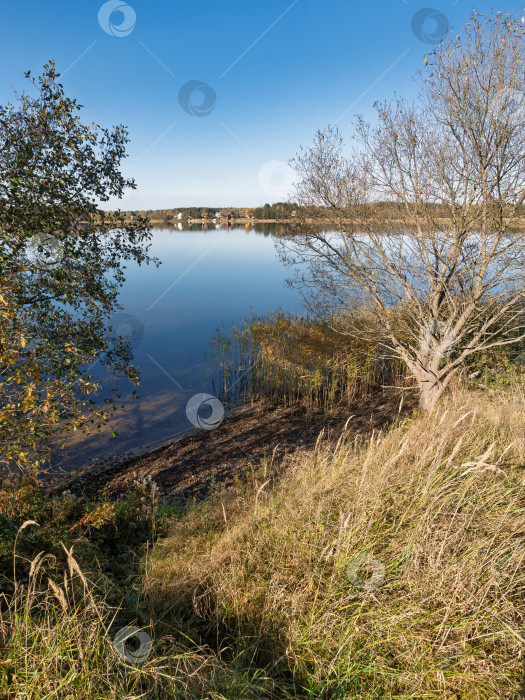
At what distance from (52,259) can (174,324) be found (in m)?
14.5

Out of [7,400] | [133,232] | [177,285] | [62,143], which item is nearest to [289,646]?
[7,400]

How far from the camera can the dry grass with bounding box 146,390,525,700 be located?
6.84 feet

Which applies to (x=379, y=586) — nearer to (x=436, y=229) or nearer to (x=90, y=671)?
(x=90, y=671)

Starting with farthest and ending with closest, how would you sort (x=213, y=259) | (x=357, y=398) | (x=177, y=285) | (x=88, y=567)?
(x=213, y=259) → (x=177, y=285) → (x=357, y=398) → (x=88, y=567)

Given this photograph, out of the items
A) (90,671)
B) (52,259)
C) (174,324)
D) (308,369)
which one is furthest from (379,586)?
(174,324)

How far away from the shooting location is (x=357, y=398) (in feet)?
34.8

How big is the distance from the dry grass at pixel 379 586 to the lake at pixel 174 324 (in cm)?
298

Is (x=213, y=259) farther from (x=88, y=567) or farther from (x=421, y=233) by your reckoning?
(x=88, y=567)

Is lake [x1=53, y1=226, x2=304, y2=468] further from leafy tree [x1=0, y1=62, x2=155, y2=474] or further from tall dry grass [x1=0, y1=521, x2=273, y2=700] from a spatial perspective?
tall dry grass [x1=0, y1=521, x2=273, y2=700]

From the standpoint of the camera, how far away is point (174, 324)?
19.2m

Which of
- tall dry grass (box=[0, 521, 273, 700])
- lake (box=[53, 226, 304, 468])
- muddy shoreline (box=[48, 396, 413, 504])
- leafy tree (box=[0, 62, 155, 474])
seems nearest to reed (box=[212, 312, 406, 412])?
muddy shoreline (box=[48, 396, 413, 504])

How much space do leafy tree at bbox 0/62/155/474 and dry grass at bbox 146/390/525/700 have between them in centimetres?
193

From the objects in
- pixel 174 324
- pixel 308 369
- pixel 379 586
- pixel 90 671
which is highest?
pixel 90 671

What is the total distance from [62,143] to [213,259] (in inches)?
1508
